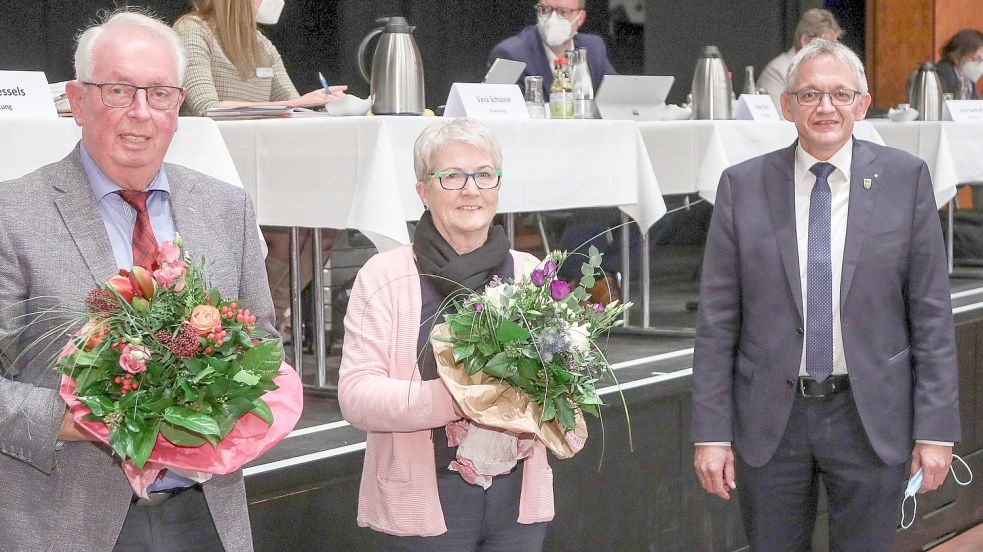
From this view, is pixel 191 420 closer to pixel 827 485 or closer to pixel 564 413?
pixel 564 413

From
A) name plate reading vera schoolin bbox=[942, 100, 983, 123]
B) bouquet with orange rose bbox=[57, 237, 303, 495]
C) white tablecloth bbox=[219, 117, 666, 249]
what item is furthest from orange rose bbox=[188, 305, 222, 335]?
name plate reading vera schoolin bbox=[942, 100, 983, 123]

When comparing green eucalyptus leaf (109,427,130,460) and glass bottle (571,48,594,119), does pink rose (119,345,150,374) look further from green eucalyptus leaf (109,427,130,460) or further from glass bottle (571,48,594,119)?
glass bottle (571,48,594,119)

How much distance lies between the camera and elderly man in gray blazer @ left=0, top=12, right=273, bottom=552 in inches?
60.2

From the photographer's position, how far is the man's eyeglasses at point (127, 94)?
1595 mm

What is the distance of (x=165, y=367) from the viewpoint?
1.40m

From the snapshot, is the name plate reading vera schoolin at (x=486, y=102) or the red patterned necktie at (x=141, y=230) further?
the name plate reading vera schoolin at (x=486, y=102)

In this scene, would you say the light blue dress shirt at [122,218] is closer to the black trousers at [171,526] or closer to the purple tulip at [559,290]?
the black trousers at [171,526]

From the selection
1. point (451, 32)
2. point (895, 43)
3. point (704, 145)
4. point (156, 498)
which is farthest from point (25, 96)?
point (895, 43)

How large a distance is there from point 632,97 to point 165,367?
292cm

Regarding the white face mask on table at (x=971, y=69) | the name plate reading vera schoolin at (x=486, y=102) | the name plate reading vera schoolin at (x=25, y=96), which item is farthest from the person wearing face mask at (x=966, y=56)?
the name plate reading vera schoolin at (x=25, y=96)

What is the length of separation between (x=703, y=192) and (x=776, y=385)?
186cm

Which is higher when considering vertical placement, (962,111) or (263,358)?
(962,111)

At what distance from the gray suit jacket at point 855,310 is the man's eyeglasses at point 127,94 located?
1.14 metres

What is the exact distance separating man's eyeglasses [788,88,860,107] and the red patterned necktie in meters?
1.23
